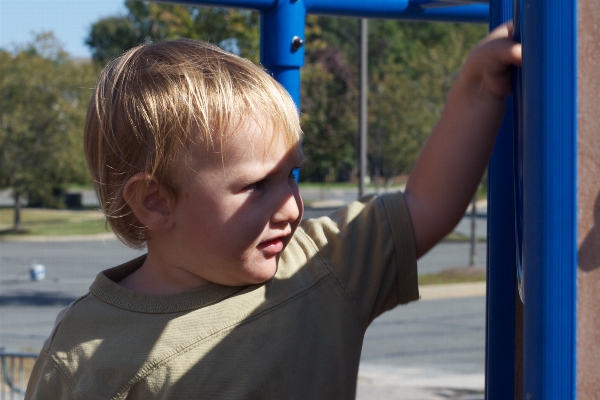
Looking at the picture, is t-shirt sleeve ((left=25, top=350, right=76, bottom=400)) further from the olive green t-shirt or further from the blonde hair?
the blonde hair

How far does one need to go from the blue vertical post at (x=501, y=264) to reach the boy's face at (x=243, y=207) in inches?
10.5

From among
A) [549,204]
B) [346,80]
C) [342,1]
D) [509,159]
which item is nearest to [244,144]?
[509,159]

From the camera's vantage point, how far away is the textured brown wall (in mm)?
614

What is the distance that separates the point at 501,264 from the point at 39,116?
1884cm

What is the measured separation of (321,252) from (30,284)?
1164 centimetres

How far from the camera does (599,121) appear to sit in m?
0.61

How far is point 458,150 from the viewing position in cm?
109

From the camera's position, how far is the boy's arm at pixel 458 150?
3.34 feet

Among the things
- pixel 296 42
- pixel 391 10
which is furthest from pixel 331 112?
pixel 296 42

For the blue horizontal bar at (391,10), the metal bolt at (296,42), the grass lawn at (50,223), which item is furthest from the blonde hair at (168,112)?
the grass lawn at (50,223)

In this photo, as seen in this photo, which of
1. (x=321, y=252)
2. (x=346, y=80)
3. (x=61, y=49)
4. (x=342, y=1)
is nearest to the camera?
(x=321, y=252)

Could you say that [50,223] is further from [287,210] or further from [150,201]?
[287,210]

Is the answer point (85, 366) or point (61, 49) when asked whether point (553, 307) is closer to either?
point (85, 366)

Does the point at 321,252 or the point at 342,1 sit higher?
the point at 342,1
